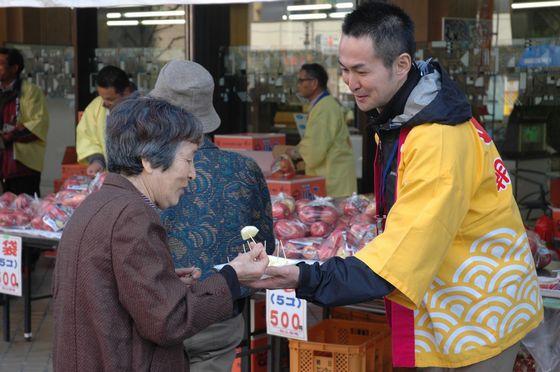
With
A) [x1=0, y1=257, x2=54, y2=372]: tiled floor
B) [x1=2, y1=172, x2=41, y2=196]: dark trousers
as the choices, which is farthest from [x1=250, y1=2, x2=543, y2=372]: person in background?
[x1=2, y1=172, x2=41, y2=196]: dark trousers

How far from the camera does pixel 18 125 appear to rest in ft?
28.4

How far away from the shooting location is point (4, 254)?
6.19m

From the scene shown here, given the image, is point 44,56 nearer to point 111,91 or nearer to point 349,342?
point 111,91

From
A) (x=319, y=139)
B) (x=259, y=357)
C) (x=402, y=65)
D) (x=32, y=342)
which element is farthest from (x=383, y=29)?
(x=319, y=139)

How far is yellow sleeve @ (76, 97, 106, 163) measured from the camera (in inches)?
302

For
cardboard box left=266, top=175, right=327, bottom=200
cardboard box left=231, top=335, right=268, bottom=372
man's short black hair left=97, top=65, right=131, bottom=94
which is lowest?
cardboard box left=231, top=335, right=268, bottom=372

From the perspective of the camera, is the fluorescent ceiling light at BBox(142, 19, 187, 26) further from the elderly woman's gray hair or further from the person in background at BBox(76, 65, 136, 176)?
the elderly woman's gray hair

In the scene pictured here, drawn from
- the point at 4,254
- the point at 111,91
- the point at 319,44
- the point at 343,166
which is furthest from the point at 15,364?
the point at 319,44

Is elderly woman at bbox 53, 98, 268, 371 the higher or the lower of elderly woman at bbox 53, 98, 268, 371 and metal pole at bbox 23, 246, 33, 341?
the higher

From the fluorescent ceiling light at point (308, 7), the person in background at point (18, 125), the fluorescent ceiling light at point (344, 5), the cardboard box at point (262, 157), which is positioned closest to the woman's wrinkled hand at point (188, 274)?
the cardboard box at point (262, 157)

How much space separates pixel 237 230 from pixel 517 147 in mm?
6305

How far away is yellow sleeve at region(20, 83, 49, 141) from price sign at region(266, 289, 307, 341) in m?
4.65

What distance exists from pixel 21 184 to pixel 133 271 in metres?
6.67

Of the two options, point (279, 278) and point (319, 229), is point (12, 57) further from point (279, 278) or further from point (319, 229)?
point (279, 278)
